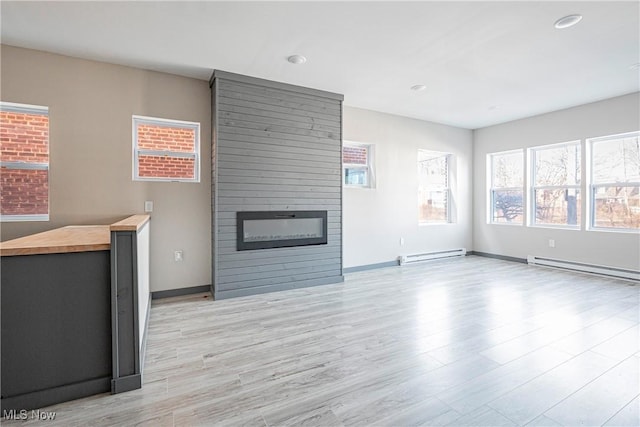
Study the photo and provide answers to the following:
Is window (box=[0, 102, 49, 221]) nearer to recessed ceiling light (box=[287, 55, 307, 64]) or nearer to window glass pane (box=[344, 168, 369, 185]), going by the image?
recessed ceiling light (box=[287, 55, 307, 64])

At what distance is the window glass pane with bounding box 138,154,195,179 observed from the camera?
146 inches

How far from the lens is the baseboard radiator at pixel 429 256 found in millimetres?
5683

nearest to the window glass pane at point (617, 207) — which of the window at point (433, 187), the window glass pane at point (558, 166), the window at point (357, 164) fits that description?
the window glass pane at point (558, 166)

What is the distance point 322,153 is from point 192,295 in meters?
2.60

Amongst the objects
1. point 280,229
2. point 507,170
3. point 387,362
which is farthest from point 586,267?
point 280,229

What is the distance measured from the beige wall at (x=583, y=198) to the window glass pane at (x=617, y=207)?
0.60 ft

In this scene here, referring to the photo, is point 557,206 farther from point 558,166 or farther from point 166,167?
point 166,167

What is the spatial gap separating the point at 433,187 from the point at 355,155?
2060 millimetres

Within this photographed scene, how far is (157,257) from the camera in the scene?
3.73 metres

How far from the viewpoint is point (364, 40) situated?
2.98 m

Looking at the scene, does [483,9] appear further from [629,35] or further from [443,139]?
[443,139]

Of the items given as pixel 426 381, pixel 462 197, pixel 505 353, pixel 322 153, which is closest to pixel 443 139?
pixel 462 197

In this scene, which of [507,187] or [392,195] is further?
[507,187]

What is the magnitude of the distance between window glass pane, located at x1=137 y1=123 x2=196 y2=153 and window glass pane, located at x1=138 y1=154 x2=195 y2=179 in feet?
0.39
